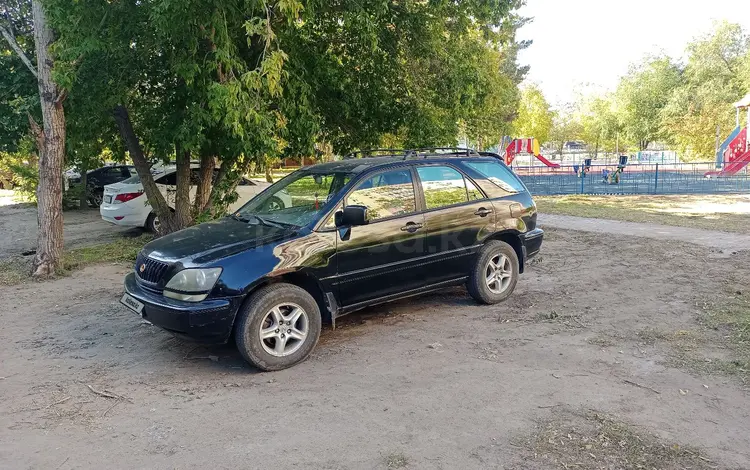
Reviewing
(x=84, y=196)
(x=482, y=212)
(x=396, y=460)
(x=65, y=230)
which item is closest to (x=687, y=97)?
(x=84, y=196)

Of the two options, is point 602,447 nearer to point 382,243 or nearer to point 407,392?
point 407,392

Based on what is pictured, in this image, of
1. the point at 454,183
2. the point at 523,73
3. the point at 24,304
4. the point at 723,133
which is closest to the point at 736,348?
the point at 454,183

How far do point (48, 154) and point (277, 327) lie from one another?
5883 millimetres

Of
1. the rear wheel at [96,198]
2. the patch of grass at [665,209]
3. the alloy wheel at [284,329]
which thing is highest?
the rear wheel at [96,198]

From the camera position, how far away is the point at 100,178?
66.7 ft

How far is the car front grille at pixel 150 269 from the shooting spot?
16.0 feet

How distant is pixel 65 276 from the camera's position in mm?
8758

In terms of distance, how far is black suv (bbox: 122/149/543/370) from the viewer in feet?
15.4

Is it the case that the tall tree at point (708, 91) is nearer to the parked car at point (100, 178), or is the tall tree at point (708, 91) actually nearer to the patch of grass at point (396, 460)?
the parked car at point (100, 178)

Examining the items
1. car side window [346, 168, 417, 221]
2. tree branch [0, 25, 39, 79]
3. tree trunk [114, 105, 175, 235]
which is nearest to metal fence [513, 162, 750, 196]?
tree trunk [114, 105, 175, 235]

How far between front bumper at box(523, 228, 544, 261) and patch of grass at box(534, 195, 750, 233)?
6714 millimetres

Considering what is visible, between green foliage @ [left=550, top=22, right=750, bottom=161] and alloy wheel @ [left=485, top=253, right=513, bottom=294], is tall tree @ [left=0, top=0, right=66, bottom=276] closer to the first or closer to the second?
alloy wheel @ [left=485, top=253, right=513, bottom=294]

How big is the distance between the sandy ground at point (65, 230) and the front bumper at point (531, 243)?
9.53 meters

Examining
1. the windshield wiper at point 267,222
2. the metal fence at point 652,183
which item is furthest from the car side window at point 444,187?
the metal fence at point 652,183
